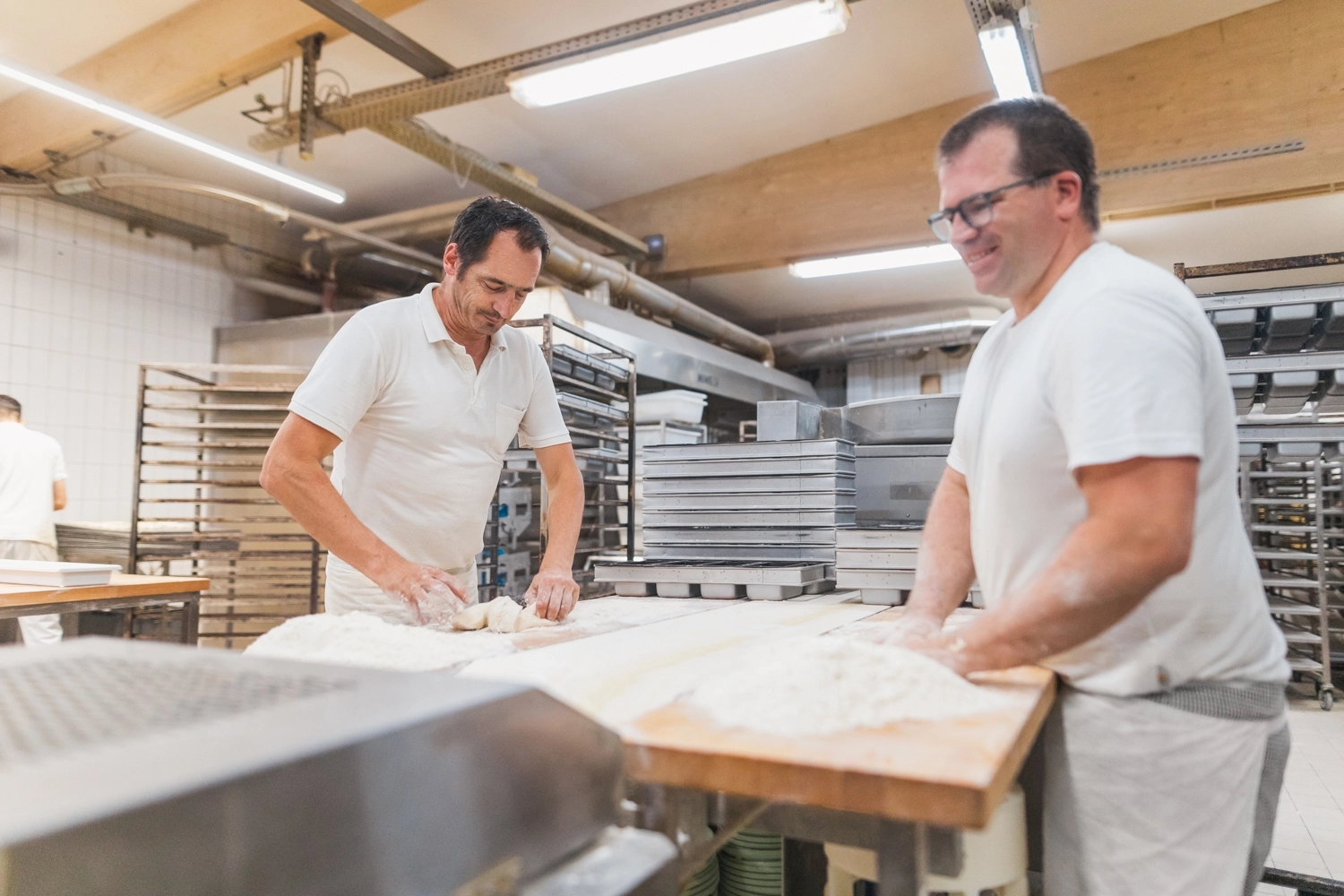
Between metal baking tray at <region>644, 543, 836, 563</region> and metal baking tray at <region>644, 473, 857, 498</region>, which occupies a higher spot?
metal baking tray at <region>644, 473, 857, 498</region>

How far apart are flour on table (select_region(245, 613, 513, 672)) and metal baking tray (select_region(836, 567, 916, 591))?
114 centimetres

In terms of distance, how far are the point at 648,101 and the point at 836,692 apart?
5.25 metres

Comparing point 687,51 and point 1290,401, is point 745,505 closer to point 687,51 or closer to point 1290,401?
point 687,51

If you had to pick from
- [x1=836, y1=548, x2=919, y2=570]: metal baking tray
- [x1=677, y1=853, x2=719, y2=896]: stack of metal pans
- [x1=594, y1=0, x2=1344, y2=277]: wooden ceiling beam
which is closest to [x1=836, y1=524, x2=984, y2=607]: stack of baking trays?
[x1=836, y1=548, x2=919, y2=570]: metal baking tray

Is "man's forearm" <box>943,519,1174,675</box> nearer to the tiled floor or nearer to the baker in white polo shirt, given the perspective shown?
the baker in white polo shirt

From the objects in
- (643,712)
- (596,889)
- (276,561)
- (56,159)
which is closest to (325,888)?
(596,889)

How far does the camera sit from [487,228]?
195 centimetres

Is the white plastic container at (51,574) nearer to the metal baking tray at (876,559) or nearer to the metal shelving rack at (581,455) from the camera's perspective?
the metal shelving rack at (581,455)

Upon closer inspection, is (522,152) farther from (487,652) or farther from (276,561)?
(487,652)

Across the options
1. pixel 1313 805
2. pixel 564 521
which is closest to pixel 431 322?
pixel 564 521

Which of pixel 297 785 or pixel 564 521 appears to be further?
pixel 564 521

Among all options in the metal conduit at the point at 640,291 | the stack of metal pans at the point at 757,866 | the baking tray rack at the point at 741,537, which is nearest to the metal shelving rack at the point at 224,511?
the metal conduit at the point at 640,291

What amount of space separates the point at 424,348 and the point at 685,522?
1.22 meters

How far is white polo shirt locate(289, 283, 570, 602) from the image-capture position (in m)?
1.90
